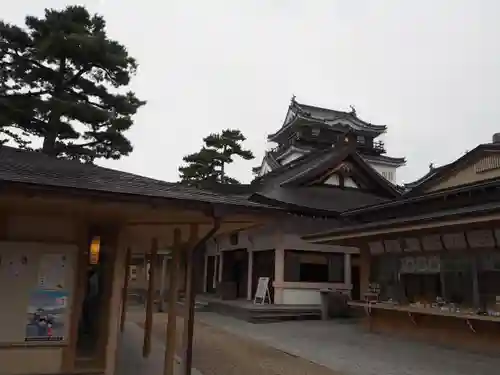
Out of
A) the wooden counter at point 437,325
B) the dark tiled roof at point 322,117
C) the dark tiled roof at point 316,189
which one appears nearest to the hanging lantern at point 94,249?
the wooden counter at point 437,325

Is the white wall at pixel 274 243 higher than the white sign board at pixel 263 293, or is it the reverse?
the white wall at pixel 274 243

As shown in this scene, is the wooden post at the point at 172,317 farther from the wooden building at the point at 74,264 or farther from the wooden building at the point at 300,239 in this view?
the wooden building at the point at 300,239

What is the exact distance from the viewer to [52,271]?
5.29 m

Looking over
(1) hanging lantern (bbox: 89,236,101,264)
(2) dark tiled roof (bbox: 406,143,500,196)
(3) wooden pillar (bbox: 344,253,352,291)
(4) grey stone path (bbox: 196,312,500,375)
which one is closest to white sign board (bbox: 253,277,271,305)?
(4) grey stone path (bbox: 196,312,500,375)

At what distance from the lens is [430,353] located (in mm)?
8539

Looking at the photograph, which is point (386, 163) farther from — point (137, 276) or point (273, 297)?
point (273, 297)

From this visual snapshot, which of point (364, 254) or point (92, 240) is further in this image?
point (364, 254)

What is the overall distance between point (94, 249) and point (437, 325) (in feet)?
24.7

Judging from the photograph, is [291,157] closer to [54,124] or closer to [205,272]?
[205,272]

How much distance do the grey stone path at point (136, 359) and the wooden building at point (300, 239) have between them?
5.27m

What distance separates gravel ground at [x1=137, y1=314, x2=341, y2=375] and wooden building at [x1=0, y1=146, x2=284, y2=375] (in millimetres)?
1774

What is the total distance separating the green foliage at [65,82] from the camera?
15.1 m

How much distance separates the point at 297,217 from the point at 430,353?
330 inches

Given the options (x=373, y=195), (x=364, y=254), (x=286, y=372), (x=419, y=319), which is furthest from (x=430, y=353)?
(x=373, y=195)
